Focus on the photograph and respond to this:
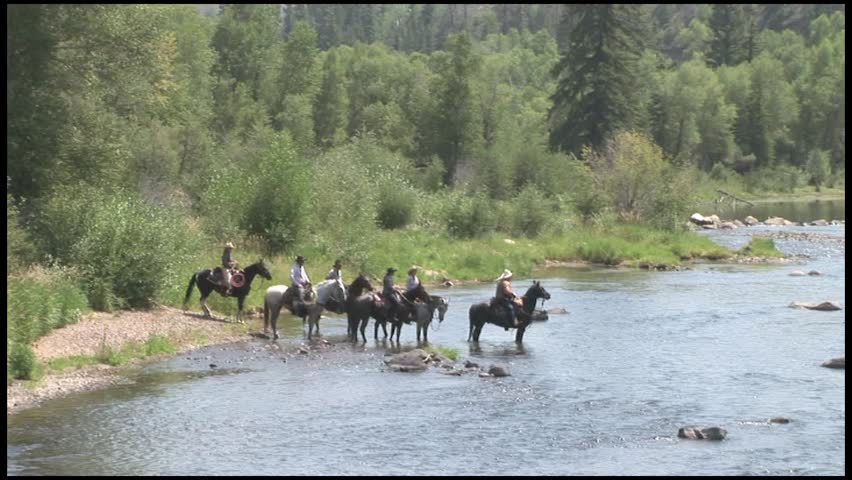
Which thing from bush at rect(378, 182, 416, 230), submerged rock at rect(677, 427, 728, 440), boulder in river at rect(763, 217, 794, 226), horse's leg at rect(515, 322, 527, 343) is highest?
bush at rect(378, 182, 416, 230)

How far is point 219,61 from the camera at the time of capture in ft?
326

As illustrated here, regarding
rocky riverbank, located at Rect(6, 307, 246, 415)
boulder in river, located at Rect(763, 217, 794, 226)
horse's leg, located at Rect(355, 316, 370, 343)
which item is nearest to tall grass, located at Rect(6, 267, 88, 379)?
rocky riverbank, located at Rect(6, 307, 246, 415)

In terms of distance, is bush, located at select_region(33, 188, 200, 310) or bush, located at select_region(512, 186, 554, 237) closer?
bush, located at select_region(33, 188, 200, 310)

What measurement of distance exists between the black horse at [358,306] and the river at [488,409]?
0.61m

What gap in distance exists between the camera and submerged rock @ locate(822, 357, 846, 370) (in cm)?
3219

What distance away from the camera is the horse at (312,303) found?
122 ft

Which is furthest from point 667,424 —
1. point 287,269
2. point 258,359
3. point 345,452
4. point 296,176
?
point 296,176

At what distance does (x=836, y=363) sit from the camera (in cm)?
3228

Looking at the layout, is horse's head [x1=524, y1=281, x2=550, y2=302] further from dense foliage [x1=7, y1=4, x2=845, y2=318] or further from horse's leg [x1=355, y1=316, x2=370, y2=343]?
dense foliage [x1=7, y1=4, x2=845, y2=318]

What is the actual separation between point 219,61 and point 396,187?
40.4 metres

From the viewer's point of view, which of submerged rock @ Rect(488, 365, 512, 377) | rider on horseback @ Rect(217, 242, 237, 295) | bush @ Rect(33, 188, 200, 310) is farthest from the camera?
rider on horseback @ Rect(217, 242, 237, 295)

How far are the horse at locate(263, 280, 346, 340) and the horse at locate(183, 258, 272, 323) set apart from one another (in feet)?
5.33

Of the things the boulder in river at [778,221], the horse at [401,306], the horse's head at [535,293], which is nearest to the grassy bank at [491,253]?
the horse at [401,306]

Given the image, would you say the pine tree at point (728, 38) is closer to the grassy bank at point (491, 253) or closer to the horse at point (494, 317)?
the grassy bank at point (491, 253)
